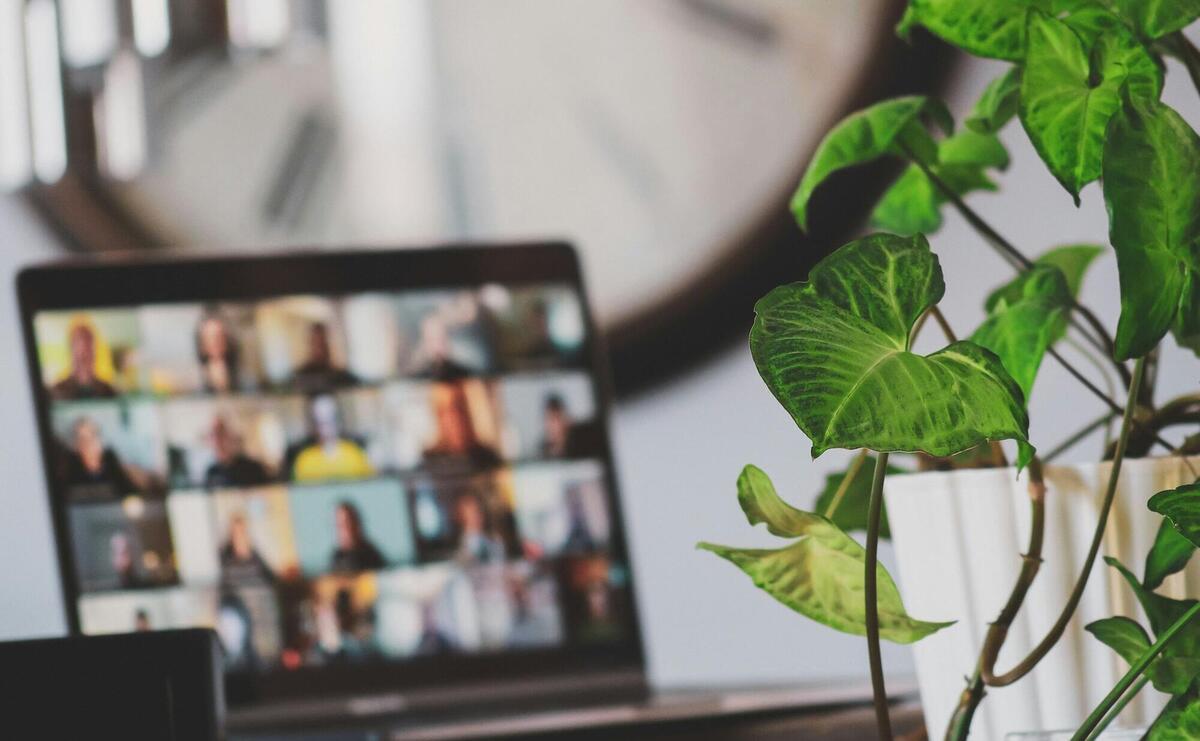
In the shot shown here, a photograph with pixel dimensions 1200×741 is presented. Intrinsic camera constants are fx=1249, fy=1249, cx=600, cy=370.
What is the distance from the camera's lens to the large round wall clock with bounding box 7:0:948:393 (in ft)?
3.69

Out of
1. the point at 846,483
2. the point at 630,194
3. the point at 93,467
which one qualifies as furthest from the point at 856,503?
the point at 630,194

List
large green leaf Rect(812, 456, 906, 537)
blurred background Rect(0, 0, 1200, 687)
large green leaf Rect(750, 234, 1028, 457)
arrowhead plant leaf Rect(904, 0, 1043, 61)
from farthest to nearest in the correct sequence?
blurred background Rect(0, 0, 1200, 687) → large green leaf Rect(812, 456, 906, 537) → arrowhead plant leaf Rect(904, 0, 1043, 61) → large green leaf Rect(750, 234, 1028, 457)

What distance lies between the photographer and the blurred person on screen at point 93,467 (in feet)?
2.58

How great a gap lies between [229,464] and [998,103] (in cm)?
55

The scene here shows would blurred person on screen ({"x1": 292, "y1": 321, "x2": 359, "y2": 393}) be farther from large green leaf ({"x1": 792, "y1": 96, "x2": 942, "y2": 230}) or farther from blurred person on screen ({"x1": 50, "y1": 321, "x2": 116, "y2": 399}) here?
large green leaf ({"x1": 792, "y1": 96, "x2": 942, "y2": 230})

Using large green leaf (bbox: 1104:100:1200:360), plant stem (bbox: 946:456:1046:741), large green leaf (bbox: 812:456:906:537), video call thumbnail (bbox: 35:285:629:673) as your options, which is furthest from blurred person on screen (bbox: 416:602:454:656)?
large green leaf (bbox: 1104:100:1200:360)

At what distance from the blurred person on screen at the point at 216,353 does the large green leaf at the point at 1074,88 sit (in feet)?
1.97

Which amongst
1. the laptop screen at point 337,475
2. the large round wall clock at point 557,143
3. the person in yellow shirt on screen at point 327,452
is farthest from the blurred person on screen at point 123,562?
the large round wall clock at point 557,143

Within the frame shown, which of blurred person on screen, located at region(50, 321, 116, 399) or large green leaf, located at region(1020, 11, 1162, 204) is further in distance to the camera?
blurred person on screen, located at region(50, 321, 116, 399)

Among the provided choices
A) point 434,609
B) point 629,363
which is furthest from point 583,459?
point 629,363

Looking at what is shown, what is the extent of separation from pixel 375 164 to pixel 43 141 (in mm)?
378

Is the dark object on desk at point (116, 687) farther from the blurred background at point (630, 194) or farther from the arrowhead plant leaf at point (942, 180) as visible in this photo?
the blurred background at point (630, 194)

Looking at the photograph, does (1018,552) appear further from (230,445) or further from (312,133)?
(312,133)

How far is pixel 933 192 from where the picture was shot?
1.77 ft
